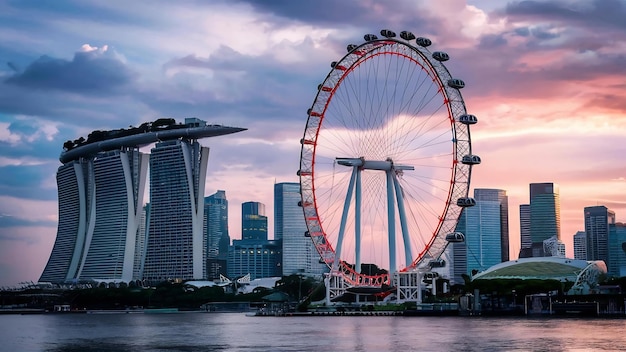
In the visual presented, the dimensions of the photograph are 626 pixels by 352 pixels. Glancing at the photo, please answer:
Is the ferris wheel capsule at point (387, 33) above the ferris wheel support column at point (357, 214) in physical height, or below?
above

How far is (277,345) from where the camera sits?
9388 cm

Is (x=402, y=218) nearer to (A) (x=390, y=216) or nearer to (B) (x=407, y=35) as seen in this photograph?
(A) (x=390, y=216)

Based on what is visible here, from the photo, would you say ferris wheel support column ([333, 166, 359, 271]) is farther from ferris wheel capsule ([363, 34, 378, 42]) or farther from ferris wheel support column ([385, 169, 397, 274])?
ferris wheel capsule ([363, 34, 378, 42])

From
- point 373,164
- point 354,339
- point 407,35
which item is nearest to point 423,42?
point 407,35

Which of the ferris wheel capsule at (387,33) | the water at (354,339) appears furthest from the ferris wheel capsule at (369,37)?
the water at (354,339)

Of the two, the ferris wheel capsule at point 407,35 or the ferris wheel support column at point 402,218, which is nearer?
the ferris wheel capsule at point 407,35

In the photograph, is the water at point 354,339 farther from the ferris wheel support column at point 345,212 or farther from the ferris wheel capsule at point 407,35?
the ferris wheel capsule at point 407,35

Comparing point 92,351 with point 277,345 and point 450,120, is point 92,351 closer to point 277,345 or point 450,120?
point 277,345

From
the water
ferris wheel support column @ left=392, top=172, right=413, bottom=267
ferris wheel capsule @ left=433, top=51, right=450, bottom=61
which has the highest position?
ferris wheel capsule @ left=433, top=51, right=450, bottom=61

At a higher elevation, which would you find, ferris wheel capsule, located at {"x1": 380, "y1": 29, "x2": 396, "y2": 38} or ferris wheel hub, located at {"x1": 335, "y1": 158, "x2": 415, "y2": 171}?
ferris wheel capsule, located at {"x1": 380, "y1": 29, "x2": 396, "y2": 38}

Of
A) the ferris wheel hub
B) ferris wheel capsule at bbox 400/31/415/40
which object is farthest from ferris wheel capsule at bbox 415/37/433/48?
the ferris wheel hub

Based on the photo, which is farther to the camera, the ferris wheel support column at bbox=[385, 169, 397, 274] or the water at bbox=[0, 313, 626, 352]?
the ferris wheel support column at bbox=[385, 169, 397, 274]

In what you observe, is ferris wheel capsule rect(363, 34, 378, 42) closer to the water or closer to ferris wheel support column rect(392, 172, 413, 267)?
ferris wheel support column rect(392, 172, 413, 267)

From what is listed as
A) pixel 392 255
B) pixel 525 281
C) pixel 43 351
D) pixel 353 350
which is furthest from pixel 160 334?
pixel 525 281
